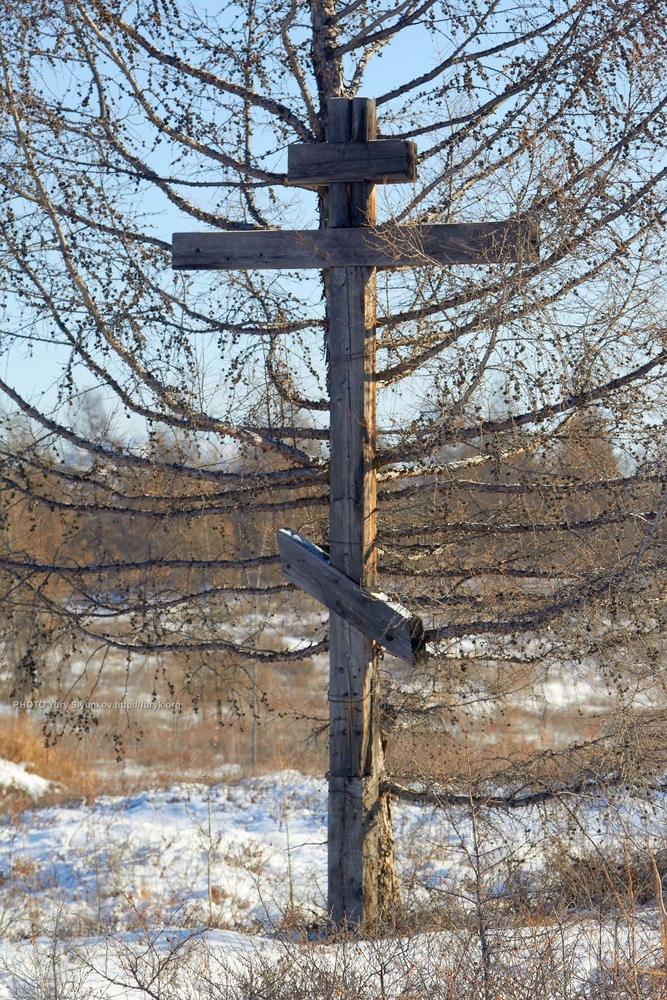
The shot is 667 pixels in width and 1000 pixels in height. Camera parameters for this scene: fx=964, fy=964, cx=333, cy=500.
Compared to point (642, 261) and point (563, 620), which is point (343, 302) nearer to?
point (642, 261)

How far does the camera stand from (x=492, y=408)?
545cm

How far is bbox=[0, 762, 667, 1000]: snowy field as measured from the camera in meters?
3.59

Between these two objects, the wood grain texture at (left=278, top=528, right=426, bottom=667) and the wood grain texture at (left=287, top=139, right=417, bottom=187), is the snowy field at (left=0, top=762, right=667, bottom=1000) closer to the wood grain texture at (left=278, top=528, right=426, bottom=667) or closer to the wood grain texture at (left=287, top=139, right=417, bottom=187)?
the wood grain texture at (left=278, top=528, right=426, bottom=667)

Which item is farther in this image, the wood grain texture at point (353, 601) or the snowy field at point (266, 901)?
the wood grain texture at point (353, 601)

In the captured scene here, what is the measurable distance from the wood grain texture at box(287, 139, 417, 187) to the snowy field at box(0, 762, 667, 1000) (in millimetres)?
3591

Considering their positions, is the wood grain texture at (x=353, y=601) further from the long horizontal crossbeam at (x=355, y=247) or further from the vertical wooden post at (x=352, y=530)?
the long horizontal crossbeam at (x=355, y=247)

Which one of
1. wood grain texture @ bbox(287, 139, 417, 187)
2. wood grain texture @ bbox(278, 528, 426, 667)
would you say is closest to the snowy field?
wood grain texture @ bbox(278, 528, 426, 667)

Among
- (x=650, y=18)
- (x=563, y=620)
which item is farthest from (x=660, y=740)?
(x=650, y=18)

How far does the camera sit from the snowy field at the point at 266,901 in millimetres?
3592

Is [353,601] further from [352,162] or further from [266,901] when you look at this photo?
[266,901]

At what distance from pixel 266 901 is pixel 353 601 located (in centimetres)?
402

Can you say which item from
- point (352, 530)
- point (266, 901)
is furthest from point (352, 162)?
point (266, 901)

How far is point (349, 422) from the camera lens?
224 inches

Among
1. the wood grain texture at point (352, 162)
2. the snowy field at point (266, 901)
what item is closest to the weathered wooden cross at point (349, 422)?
the wood grain texture at point (352, 162)
